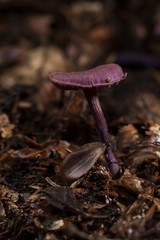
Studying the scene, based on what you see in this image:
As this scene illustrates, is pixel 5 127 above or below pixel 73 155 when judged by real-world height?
below

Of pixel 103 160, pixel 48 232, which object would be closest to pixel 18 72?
pixel 103 160

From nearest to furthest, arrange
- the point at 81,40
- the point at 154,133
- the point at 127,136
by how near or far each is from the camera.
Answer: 1. the point at 154,133
2. the point at 127,136
3. the point at 81,40

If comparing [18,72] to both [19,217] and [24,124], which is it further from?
[19,217]

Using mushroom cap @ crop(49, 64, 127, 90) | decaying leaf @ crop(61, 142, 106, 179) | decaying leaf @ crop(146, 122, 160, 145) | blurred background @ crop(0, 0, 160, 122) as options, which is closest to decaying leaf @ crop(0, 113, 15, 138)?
decaying leaf @ crop(61, 142, 106, 179)

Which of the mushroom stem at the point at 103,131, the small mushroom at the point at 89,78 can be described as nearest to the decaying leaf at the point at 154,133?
the mushroom stem at the point at 103,131

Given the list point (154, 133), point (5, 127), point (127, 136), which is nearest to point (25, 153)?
point (5, 127)

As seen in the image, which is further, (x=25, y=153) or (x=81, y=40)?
(x=81, y=40)

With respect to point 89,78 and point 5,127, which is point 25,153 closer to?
point 5,127
